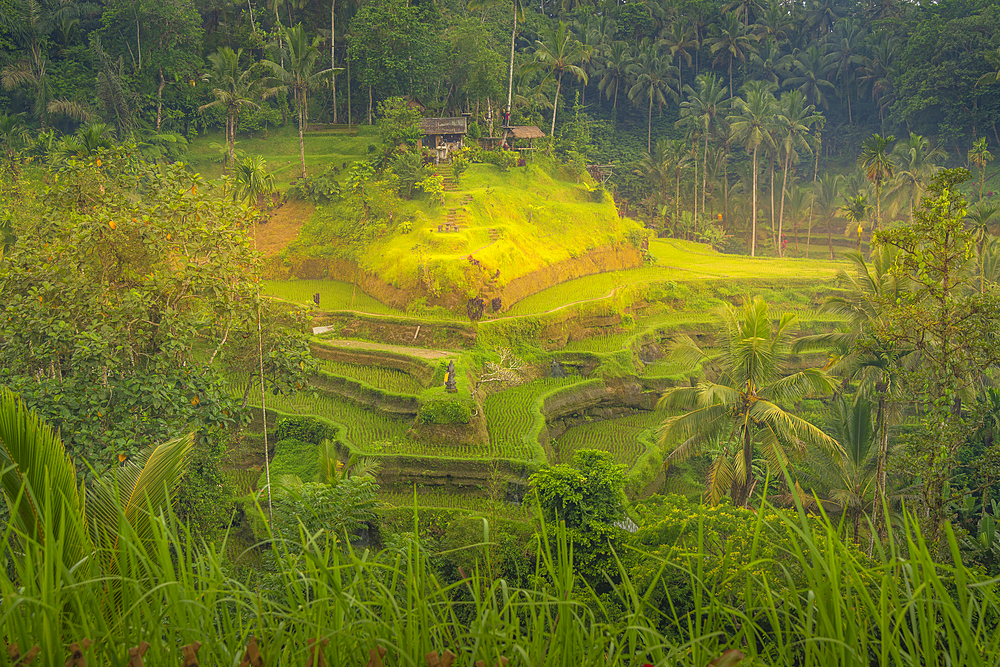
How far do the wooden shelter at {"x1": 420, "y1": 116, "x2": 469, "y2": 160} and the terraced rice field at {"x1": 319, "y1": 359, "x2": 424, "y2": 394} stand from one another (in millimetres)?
12383

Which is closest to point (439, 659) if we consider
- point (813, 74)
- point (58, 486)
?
point (58, 486)

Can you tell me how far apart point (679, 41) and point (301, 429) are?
41.7m

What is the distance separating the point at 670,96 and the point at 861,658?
50239mm

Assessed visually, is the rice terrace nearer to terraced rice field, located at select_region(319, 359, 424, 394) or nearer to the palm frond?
the palm frond

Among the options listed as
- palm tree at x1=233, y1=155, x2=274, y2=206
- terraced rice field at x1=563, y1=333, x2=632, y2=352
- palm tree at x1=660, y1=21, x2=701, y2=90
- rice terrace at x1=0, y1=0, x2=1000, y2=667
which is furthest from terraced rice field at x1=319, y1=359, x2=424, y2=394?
palm tree at x1=660, y1=21, x2=701, y2=90

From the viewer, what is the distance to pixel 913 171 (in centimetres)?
3475

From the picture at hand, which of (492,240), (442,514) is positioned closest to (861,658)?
(442,514)

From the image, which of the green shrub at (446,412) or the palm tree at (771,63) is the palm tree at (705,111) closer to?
the palm tree at (771,63)

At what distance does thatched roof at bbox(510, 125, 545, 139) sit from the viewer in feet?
101

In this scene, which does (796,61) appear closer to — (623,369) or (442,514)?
(623,369)

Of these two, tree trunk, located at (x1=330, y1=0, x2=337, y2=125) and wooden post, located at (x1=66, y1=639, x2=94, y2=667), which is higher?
tree trunk, located at (x1=330, y1=0, x2=337, y2=125)

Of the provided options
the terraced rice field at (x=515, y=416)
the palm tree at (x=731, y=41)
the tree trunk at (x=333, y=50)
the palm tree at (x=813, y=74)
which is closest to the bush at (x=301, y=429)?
the terraced rice field at (x=515, y=416)

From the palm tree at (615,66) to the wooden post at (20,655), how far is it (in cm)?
4654

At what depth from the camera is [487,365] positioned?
18719mm
